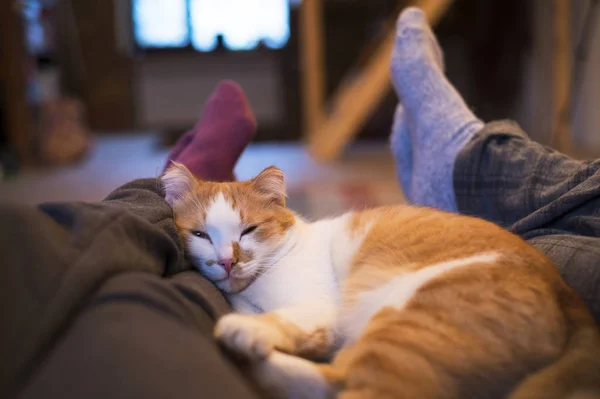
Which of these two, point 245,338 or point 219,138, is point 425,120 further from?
point 245,338

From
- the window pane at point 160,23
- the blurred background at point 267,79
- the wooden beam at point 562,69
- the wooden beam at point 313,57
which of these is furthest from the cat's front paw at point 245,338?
the window pane at point 160,23

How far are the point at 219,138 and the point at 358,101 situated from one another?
2557 mm

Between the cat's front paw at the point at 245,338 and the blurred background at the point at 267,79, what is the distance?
7.26 ft

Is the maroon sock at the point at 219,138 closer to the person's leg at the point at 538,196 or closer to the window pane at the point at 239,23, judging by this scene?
the person's leg at the point at 538,196

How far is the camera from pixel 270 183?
115 centimetres

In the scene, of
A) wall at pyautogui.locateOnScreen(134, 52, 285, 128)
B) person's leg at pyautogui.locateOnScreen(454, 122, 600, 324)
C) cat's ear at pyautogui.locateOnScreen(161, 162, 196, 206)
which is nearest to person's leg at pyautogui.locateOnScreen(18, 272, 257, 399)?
cat's ear at pyautogui.locateOnScreen(161, 162, 196, 206)

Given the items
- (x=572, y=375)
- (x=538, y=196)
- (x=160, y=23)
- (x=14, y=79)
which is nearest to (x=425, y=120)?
(x=538, y=196)

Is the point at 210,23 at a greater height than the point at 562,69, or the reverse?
the point at 210,23

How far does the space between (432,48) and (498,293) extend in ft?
3.98

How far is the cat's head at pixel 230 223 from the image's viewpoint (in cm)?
101

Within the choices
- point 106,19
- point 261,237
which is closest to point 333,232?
point 261,237

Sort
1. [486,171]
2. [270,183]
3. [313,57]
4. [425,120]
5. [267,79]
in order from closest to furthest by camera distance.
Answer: [270,183] < [486,171] < [425,120] < [313,57] < [267,79]

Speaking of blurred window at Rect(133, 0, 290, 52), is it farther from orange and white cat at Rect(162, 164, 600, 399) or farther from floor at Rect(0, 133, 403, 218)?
orange and white cat at Rect(162, 164, 600, 399)

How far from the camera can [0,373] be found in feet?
2.16
